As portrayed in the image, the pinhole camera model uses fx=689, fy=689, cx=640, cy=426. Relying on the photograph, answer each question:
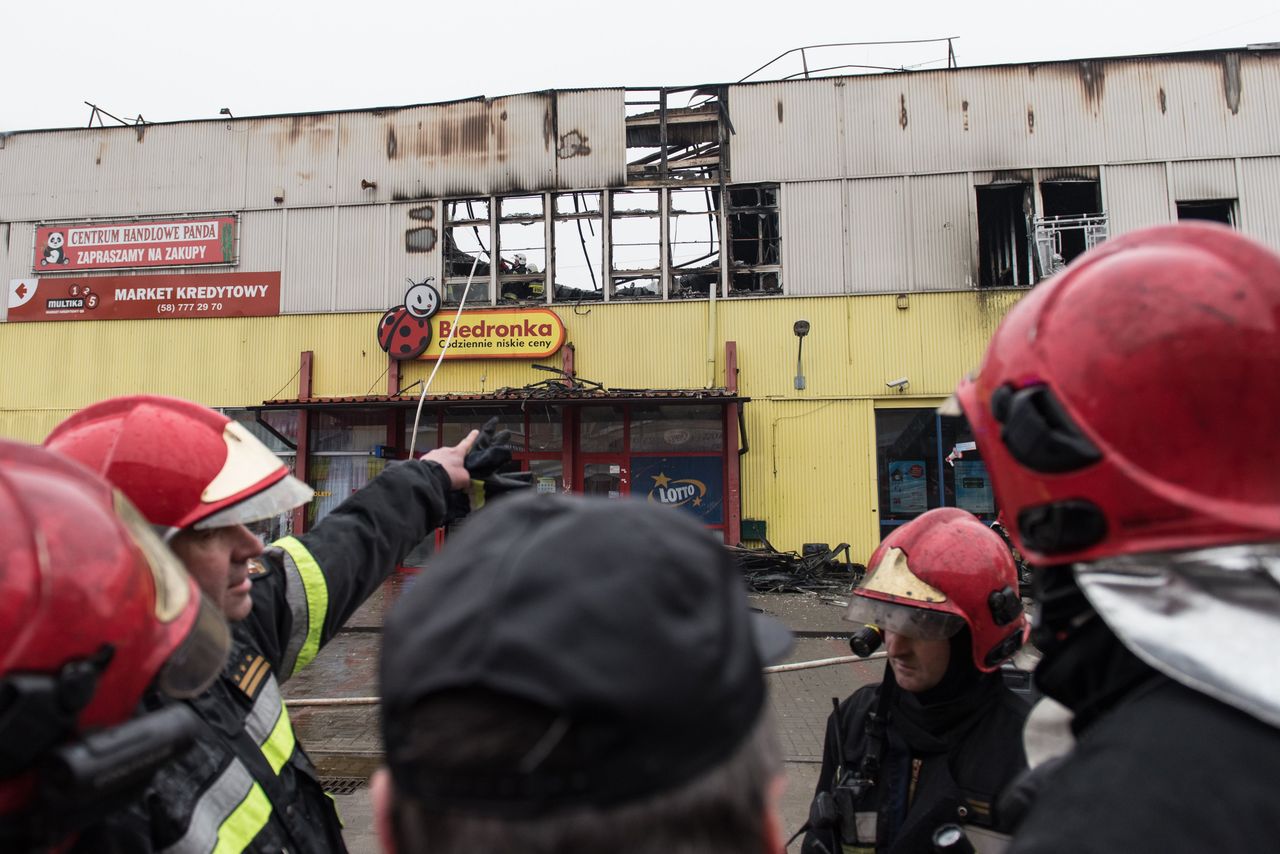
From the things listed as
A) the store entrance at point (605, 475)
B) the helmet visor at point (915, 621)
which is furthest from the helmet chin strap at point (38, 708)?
the store entrance at point (605, 475)

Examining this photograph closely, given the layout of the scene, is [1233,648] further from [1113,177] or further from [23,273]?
[23,273]

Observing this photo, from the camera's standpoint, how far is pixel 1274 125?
44.0 ft

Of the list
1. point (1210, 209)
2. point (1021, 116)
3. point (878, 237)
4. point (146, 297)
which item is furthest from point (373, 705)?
point (1210, 209)

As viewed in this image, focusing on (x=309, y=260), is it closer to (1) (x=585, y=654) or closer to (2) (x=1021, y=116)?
(2) (x=1021, y=116)

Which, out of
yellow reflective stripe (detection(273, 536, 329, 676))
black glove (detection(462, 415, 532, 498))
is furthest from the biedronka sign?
yellow reflective stripe (detection(273, 536, 329, 676))

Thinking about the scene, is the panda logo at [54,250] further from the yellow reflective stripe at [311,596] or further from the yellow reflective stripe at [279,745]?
the yellow reflective stripe at [279,745]

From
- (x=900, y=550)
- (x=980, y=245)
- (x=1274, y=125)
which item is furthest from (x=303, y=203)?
(x=1274, y=125)

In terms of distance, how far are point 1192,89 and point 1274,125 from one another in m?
1.68

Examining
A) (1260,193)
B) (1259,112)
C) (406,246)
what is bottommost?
(406,246)

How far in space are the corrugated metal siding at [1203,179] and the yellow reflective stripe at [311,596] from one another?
16.8m

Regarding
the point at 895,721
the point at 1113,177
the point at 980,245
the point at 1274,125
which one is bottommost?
the point at 895,721

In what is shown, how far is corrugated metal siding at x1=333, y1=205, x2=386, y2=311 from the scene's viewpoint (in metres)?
14.9

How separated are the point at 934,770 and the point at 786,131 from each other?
47.2 ft

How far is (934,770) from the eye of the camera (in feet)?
6.70
